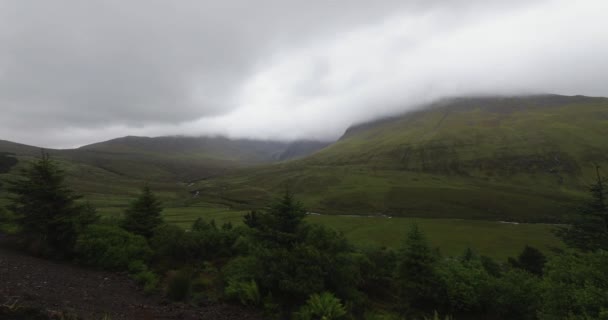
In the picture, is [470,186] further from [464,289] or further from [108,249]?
[108,249]

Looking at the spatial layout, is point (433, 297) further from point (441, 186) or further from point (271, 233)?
point (441, 186)

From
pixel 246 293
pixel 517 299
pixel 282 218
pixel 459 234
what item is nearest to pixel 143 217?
pixel 282 218

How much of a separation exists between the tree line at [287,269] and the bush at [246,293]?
0.17 ft

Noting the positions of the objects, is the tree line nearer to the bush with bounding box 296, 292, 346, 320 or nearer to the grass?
the bush with bounding box 296, 292, 346, 320

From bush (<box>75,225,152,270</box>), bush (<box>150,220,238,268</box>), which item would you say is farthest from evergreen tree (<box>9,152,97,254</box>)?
bush (<box>150,220,238,268</box>)

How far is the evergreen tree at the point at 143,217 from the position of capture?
78.9ft

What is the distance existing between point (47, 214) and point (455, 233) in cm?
8998

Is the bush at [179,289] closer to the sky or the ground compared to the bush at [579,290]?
closer to the sky

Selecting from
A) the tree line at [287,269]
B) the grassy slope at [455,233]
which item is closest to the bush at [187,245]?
the tree line at [287,269]

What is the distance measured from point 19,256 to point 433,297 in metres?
25.5

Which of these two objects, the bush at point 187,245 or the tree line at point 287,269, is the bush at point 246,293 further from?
the bush at point 187,245

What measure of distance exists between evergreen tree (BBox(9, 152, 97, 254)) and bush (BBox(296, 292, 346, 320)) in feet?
50.3

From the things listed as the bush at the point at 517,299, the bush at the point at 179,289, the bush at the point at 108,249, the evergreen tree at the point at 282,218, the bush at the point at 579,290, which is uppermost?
the evergreen tree at the point at 282,218

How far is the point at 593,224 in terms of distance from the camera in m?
30.1
